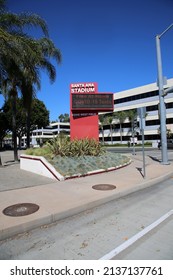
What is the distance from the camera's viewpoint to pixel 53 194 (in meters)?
7.57

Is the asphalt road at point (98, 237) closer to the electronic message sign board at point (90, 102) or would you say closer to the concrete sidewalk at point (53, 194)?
the concrete sidewalk at point (53, 194)

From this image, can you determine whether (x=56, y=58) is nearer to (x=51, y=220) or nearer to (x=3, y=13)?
(x=3, y=13)

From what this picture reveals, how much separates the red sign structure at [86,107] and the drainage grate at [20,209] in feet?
36.3

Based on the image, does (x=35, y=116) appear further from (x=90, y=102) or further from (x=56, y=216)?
(x=56, y=216)

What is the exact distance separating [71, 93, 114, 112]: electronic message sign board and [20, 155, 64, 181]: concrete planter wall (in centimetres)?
588

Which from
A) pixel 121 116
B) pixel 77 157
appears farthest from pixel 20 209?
pixel 121 116

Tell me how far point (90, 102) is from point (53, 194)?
34.3 feet

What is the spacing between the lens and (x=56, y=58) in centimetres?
1819

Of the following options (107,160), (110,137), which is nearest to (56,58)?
(107,160)

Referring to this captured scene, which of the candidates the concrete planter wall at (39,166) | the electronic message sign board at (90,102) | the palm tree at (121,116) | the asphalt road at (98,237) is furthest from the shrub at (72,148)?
the palm tree at (121,116)

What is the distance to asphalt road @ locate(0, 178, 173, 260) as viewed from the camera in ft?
12.7
